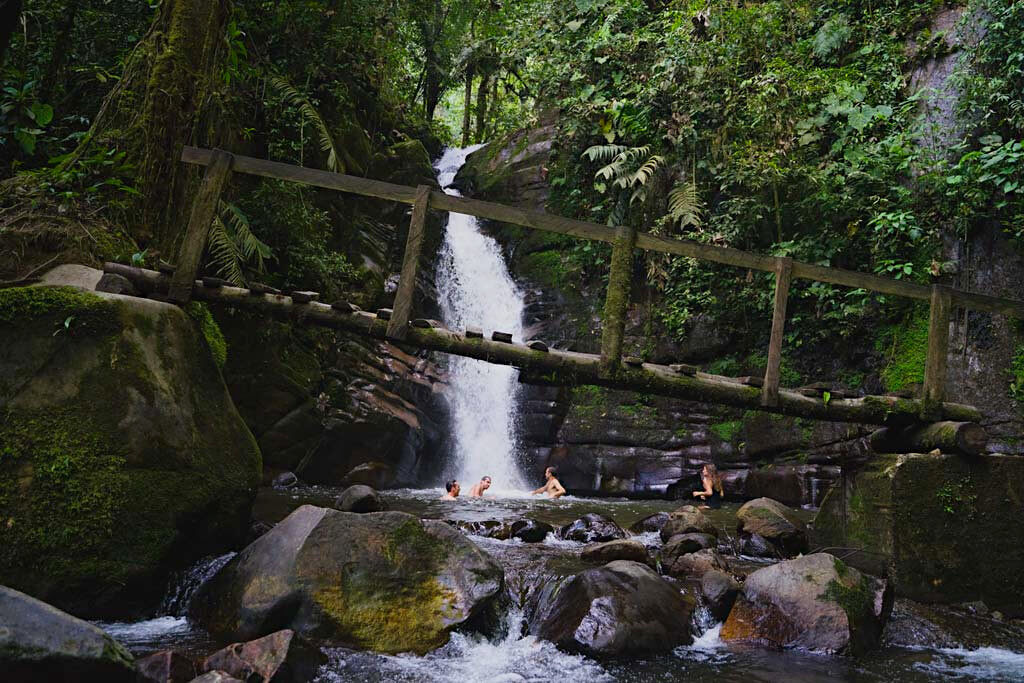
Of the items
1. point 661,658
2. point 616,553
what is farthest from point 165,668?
point 616,553

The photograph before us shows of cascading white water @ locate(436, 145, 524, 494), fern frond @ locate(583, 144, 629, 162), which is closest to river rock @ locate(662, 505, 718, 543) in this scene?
cascading white water @ locate(436, 145, 524, 494)

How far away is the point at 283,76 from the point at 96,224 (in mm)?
7651

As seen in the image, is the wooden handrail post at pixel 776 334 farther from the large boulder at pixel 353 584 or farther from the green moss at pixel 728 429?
the green moss at pixel 728 429

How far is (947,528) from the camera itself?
646 cm

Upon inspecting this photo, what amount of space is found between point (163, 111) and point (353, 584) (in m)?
5.05

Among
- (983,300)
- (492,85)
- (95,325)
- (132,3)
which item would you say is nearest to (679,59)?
(983,300)

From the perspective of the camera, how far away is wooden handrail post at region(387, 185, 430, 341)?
20.2 feet

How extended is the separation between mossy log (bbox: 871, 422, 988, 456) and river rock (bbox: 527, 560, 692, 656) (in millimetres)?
3234

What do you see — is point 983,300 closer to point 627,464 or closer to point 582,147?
point 627,464

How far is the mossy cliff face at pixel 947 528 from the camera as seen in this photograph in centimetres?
635

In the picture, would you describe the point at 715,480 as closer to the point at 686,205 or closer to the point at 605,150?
the point at 686,205

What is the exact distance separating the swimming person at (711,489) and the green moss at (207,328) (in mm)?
7916

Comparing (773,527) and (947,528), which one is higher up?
(947,528)

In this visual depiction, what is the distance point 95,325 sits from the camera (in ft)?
16.2
